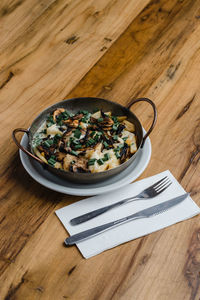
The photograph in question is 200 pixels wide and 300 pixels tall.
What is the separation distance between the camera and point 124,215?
1182 millimetres

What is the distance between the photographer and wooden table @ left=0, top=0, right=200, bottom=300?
41.3 inches

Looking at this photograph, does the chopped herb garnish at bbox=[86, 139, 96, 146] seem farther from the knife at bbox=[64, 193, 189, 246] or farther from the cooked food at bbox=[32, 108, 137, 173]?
the knife at bbox=[64, 193, 189, 246]

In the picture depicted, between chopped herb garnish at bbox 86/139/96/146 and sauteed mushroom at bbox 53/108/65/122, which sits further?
sauteed mushroom at bbox 53/108/65/122

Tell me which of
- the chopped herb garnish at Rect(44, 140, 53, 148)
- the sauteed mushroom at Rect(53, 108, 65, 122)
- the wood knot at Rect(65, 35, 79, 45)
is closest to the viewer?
the chopped herb garnish at Rect(44, 140, 53, 148)

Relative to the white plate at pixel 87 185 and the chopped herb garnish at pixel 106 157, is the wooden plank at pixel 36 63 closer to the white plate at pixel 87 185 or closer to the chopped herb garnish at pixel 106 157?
the white plate at pixel 87 185

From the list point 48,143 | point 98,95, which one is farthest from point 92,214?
point 98,95

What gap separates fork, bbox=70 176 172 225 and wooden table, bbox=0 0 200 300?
6 centimetres

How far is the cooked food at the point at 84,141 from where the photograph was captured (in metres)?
1.21

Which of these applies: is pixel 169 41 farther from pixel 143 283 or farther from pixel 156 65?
pixel 143 283

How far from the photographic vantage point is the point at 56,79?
1696 mm

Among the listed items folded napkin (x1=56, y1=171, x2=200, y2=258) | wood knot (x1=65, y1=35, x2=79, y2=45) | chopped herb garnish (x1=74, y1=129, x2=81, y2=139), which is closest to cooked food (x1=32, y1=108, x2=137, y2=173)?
chopped herb garnish (x1=74, y1=129, x2=81, y2=139)

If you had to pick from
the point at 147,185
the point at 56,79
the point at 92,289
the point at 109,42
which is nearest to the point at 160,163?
the point at 147,185

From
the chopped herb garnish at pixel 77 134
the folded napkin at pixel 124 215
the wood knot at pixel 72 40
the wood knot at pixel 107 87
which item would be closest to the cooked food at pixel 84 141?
the chopped herb garnish at pixel 77 134

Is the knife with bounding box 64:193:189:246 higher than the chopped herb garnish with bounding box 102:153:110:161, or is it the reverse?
the chopped herb garnish with bounding box 102:153:110:161
